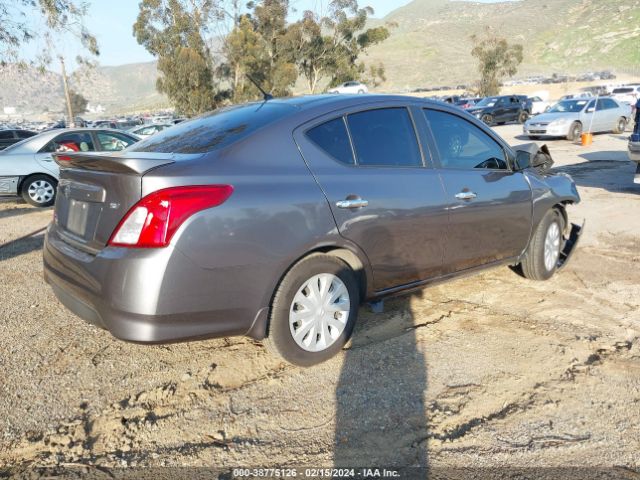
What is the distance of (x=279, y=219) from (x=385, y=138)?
3.84 feet

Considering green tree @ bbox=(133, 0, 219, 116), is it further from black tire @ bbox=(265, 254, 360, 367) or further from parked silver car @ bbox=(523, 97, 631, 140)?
black tire @ bbox=(265, 254, 360, 367)

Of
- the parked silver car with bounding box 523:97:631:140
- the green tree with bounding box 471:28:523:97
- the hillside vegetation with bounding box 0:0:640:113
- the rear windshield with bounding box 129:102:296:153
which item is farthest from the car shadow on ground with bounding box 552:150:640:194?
the hillside vegetation with bounding box 0:0:640:113

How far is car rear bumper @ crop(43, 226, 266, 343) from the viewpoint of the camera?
2641 mm

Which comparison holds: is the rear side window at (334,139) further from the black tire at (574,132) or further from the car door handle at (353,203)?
the black tire at (574,132)

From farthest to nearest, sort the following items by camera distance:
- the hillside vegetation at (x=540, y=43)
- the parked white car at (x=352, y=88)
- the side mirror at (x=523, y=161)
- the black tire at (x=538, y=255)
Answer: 1. the hillside vegetation at (x=540, y=43)
2. the parked white car at (x=352, y=88)
3. the black tire at (x=538, y=255)
4. the side mirror at (x=523, y=161)

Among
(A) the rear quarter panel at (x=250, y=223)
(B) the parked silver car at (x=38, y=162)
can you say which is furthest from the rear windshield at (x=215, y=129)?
(B) the parked silver car at (x=38, y=162)

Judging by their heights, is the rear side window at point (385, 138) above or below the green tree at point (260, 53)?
below

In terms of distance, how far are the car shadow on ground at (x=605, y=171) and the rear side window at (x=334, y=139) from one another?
268 inches

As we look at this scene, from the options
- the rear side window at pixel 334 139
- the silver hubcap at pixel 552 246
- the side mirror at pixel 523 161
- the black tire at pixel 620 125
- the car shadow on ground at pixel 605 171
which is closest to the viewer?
the rear side window at pixel 334 139

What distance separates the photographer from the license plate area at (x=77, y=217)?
9.93ft

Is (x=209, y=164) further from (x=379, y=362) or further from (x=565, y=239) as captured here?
(x=565, y=239)

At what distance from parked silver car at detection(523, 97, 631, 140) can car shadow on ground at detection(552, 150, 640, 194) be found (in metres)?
3.52

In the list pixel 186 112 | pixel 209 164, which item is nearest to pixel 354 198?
pixel 209 164

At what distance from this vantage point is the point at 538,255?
478 centimetres
